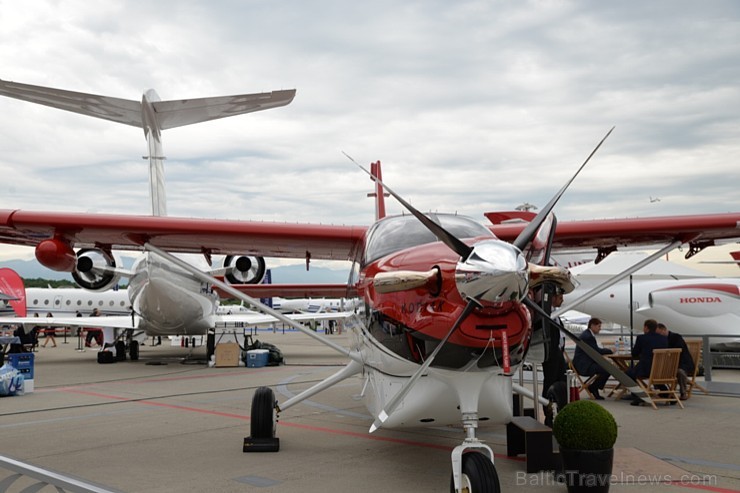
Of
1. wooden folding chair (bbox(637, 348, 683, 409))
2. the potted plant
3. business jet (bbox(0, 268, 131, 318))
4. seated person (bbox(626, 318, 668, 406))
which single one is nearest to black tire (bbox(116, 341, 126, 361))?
seated person (bbox(626, 318, 668, 406))

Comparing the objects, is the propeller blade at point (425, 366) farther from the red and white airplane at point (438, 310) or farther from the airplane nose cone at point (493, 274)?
the airplane nose cone at point (493, 274)

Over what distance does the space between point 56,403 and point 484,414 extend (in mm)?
8742

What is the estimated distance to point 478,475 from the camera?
4.27 m

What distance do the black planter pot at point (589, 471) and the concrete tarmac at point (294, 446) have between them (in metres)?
0.52

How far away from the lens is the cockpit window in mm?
5469

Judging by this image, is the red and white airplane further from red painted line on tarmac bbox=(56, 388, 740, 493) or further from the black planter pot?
red painted line on tarmac bbox=(56, 388, 740, 493)

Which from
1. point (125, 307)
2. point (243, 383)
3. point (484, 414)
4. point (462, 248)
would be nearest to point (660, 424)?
point (484, 414)

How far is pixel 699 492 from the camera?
5035 mm

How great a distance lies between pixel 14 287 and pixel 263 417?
62.2ft

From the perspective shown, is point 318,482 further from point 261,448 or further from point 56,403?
point 56,403

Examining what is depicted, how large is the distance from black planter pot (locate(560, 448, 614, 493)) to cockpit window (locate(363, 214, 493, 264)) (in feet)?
6.27

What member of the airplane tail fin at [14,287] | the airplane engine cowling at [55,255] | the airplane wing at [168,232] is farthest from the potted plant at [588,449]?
the airplane tail fin at [14,287]

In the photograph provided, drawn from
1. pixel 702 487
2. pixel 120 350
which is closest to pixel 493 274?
pixel 702 487

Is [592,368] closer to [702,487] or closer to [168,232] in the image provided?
[702,487]
